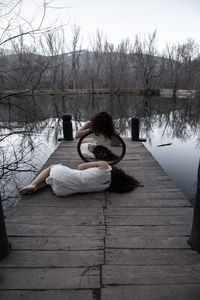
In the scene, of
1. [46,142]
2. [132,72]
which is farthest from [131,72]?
[46,142]

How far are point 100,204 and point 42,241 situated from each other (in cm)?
94

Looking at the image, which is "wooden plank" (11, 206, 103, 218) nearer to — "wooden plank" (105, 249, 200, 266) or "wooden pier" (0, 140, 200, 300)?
"wooden pier" (0, 140, 200, 300)

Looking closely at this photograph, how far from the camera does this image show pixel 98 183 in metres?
2.97

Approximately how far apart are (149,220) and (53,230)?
107cm

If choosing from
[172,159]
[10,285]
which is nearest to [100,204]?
[10,285]

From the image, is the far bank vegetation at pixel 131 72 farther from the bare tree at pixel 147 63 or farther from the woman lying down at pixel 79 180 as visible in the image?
the woman lying down at pixel 79 180

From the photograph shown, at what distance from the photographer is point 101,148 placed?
4000 millimetres

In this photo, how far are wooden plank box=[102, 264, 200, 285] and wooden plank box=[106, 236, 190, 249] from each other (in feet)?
0.81

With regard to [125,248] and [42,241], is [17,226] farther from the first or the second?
[125,248]

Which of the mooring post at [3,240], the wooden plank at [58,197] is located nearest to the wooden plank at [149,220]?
the wooden plank at [58,197]

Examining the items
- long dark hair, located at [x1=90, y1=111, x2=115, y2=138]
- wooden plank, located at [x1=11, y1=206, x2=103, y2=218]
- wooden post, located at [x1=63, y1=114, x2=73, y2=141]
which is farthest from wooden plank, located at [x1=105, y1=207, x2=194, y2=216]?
wooden post, located at [x1=63, y1=114, x2=73, y2=141]

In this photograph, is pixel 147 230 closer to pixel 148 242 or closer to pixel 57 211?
pixel 148 242

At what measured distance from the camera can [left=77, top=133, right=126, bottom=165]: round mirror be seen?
3900 mm

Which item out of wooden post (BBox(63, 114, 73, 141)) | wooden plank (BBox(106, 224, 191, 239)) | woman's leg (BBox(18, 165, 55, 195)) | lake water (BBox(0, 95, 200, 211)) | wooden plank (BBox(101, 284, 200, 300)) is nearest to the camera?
wooden plank (BBox(101, 284, 200, 300))
